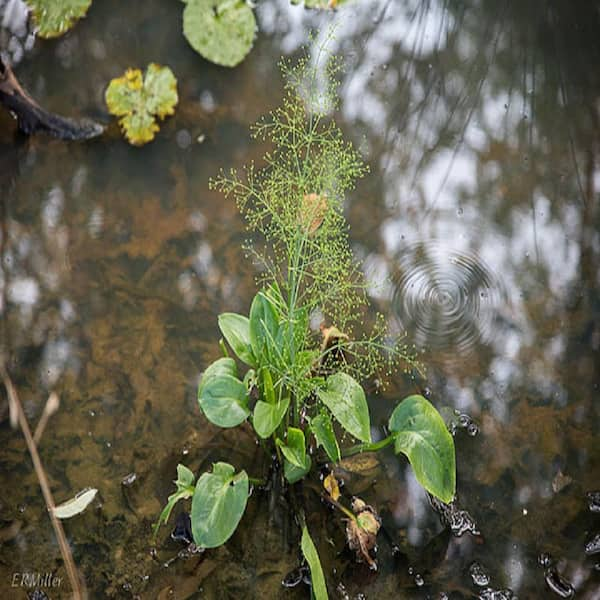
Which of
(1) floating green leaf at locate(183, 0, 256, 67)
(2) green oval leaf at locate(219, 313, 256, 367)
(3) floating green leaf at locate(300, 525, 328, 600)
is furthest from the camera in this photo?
(1) floating green leaf at locate(183, 0, 256, 67)

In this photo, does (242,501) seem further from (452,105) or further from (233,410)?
(452,105)

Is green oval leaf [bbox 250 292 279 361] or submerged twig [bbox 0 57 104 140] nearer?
green oval leaf [bbox 250 292 279 361]

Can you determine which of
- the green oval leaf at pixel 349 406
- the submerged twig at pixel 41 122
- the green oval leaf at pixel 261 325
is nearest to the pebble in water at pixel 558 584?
the green oval leaf at pixel 349 406

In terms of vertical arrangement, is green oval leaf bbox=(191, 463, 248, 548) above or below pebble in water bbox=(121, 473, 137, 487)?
above

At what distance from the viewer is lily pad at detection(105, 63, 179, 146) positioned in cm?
272

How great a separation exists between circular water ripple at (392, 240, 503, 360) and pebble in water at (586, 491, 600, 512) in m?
0.51

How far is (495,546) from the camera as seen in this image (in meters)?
2.02

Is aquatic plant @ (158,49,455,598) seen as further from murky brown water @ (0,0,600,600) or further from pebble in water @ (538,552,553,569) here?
pebble in water @ (538,552,553,569)

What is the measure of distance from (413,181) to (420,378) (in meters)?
0.74

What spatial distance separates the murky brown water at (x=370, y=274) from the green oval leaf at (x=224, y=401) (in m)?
0.33

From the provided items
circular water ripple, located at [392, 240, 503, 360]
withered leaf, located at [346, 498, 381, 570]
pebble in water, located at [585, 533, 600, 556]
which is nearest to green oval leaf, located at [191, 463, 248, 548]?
withered leaf, located at [346, 498, 381, 570]

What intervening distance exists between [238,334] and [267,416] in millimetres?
285

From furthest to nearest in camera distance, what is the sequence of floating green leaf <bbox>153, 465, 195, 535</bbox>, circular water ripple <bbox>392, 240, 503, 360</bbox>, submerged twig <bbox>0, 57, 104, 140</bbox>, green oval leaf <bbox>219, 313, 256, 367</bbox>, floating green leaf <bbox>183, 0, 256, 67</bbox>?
floating green leaf <bbox>183, 0, 256, 67</bbox>
submerged twig <bbox>0, 57, 104, 140</bbox>
circular water ripple <bbox>392, 240, 503, 360</bbox>
green oval leaf <bbox>219, 313, 256, 367</bbox>
floating green leaf <bbox>153, 465, 195, 535</bbox>

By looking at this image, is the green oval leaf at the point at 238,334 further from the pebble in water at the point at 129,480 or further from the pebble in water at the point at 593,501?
the pebble in water at the point at 593,501
